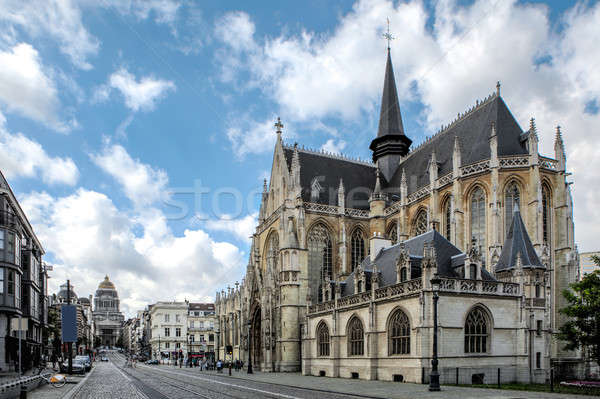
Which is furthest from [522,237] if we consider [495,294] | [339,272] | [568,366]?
[339,272]

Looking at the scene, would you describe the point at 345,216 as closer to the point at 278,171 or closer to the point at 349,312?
the point at 278,171

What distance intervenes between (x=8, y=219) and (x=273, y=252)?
22.7m

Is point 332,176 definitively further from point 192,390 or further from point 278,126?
point 192,390

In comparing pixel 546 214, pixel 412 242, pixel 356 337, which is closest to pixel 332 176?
pixel 546 214

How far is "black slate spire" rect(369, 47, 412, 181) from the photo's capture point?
201ft

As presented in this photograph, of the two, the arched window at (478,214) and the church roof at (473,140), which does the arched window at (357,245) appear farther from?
the arched window at (478,214)

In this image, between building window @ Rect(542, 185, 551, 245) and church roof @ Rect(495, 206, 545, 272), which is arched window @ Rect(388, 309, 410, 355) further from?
building window @ Rect(542, 185, 551, 245)

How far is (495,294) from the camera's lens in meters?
27.6

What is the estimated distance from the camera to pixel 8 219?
40.0 m

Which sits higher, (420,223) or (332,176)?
(332,176)

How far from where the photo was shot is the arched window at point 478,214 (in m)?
40.5

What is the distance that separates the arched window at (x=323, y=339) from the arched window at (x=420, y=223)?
526 inches

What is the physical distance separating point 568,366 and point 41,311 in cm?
5236

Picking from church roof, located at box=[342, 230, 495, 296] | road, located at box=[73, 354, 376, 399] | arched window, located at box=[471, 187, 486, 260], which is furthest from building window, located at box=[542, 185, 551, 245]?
road, located at box=[73, 354, 376, 399]
